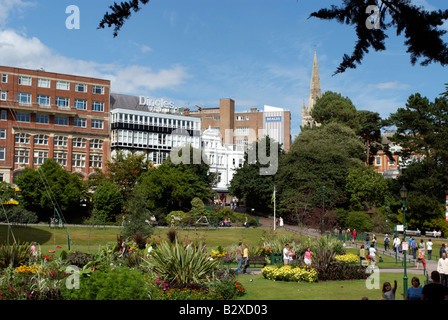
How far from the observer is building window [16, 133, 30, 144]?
6881 cm

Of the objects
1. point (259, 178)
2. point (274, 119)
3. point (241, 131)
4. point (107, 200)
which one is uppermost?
point (274, 119)

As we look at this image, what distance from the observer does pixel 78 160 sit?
73750 mm

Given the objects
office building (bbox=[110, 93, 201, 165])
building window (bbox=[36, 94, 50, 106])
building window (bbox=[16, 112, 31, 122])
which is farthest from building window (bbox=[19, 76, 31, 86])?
office building (bbox=[110, 93, 201, 165])

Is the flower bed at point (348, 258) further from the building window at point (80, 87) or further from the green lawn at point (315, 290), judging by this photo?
the building window at point (80, 87)

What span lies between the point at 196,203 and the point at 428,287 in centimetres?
5353

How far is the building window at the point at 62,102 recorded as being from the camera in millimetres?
72988

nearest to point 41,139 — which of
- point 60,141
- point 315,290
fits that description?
point 60,141

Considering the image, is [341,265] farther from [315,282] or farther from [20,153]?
[20,153]

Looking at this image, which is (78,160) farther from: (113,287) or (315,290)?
(113,287)

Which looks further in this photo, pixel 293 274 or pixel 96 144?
pixel 96 144

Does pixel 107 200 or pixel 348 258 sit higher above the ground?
pixel 107 200

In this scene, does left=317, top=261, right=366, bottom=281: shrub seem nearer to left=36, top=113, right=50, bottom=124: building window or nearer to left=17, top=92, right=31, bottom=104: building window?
left=36, top=113, right=50, bottom=124: building window

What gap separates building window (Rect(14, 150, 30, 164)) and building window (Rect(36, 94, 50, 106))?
7.53 metres

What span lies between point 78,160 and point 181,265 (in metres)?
60.1
